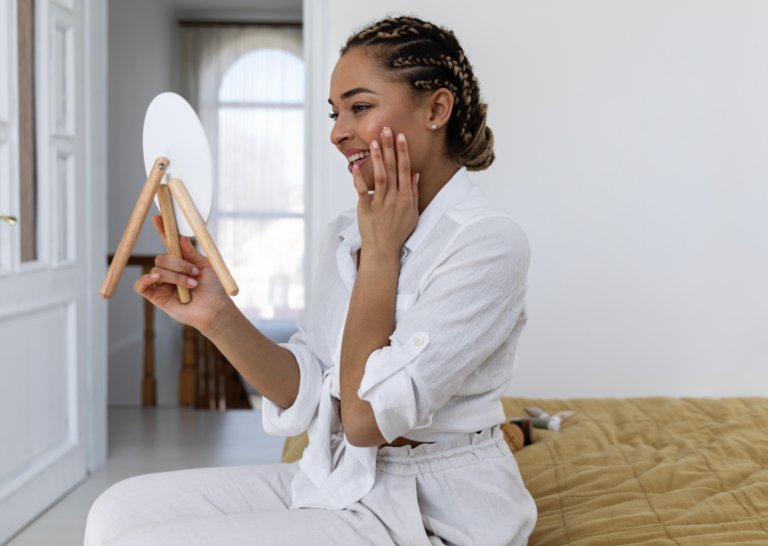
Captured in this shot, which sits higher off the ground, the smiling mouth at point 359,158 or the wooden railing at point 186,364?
the smiling mouth at point 359,158

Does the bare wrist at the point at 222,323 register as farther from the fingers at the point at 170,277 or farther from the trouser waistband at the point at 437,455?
the trouser waistband at the point at 437,455

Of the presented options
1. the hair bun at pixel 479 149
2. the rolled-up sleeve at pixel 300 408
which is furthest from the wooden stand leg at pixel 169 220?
the hair bun at pixel 479 149

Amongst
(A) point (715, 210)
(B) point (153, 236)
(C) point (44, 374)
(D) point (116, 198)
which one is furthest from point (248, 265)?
(A) point (715, 210)

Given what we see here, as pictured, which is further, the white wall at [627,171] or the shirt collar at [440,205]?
the white wall at [627,171]

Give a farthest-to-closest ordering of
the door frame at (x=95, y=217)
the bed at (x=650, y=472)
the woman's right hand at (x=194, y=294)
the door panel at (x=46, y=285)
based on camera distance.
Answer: the door frame at (x=95, y=217) < the door panel at (x=46, y=285) < the bed at (x=650, y=472) < the woman's right hand at (x=194, y=294)

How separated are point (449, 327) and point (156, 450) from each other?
2.54 meters

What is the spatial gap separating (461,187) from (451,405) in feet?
1.18

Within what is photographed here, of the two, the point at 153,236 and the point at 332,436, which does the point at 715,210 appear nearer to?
the point at 332,436

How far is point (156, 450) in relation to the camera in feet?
9.77

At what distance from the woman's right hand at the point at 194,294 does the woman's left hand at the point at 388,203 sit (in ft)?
0.74

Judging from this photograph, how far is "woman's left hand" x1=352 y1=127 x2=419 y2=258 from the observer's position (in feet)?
3.07

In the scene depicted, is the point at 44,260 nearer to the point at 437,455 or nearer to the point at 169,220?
the point at 169,220

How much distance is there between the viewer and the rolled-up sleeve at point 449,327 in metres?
0.82

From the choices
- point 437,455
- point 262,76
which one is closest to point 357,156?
point 437,455
